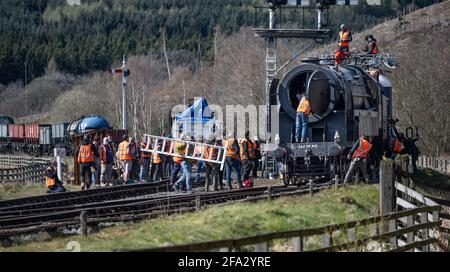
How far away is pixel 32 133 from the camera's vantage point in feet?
222

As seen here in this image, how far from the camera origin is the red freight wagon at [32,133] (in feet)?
219

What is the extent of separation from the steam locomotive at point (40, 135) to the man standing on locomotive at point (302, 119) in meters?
24.2

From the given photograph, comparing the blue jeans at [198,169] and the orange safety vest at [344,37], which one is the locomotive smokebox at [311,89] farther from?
the blue jeans at [198,169]

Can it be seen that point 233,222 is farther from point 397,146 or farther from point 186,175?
point 397,146

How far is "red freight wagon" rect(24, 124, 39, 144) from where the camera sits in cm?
6675

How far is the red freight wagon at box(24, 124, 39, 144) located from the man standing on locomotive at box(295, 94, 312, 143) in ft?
133

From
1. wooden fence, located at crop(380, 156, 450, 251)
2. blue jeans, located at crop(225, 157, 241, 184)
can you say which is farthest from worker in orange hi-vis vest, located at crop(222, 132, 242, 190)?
wooden fence, located at crop(380, 156, 450, 251)

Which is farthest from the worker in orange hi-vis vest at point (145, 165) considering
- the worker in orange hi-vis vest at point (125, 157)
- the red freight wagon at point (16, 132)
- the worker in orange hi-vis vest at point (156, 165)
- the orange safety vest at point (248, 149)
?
the red freight wagon at point (16, 132)

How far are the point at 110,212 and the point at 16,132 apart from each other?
4926 cm

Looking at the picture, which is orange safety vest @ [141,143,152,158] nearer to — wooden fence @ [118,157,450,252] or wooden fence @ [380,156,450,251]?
wooden fence @ [118,157,450,252]

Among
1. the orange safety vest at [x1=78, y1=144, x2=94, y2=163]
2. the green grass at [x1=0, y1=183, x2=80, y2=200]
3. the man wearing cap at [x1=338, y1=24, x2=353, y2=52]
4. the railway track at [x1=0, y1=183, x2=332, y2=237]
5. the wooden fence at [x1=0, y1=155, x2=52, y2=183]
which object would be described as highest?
the man wearing cap at [x1=338, y1=24, x2=353, y2=52]

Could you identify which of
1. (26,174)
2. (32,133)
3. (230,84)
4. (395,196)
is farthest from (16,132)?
(395,196)

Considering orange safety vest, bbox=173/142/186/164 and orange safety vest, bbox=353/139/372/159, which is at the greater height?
orange safety vest, bbox=353/139/372/159

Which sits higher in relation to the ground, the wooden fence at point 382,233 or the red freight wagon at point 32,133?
the wooden fence at point 382,233
